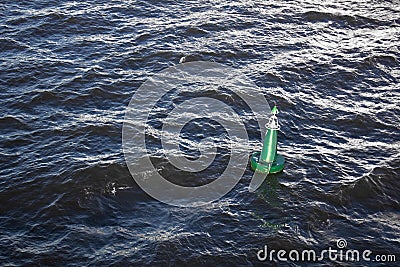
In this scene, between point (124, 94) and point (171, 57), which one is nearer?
point (124, 94)

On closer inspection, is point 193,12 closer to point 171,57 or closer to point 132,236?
point 171,57

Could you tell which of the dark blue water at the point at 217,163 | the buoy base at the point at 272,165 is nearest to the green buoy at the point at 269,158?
the buoy base at the point at 272,165

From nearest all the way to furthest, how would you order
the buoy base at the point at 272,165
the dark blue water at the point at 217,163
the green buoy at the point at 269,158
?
the dark blue water at the point at 217,163 → the green buoy at the point at 269,158 → the buoy base at the point at 272,165

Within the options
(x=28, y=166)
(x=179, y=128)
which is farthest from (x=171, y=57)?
(x=28, y=166)

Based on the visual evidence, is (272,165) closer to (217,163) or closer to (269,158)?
(269,158)

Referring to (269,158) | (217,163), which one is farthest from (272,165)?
A: (217,163)

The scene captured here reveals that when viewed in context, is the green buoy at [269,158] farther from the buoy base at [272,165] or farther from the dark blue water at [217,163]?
the dark blue water at [217,163]

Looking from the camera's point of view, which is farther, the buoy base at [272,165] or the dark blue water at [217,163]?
the buoy base at [272,165]

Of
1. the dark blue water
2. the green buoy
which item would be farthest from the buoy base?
the dark blue water

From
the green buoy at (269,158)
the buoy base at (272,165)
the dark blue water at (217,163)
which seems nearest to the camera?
the dark blue water at (217,163)
